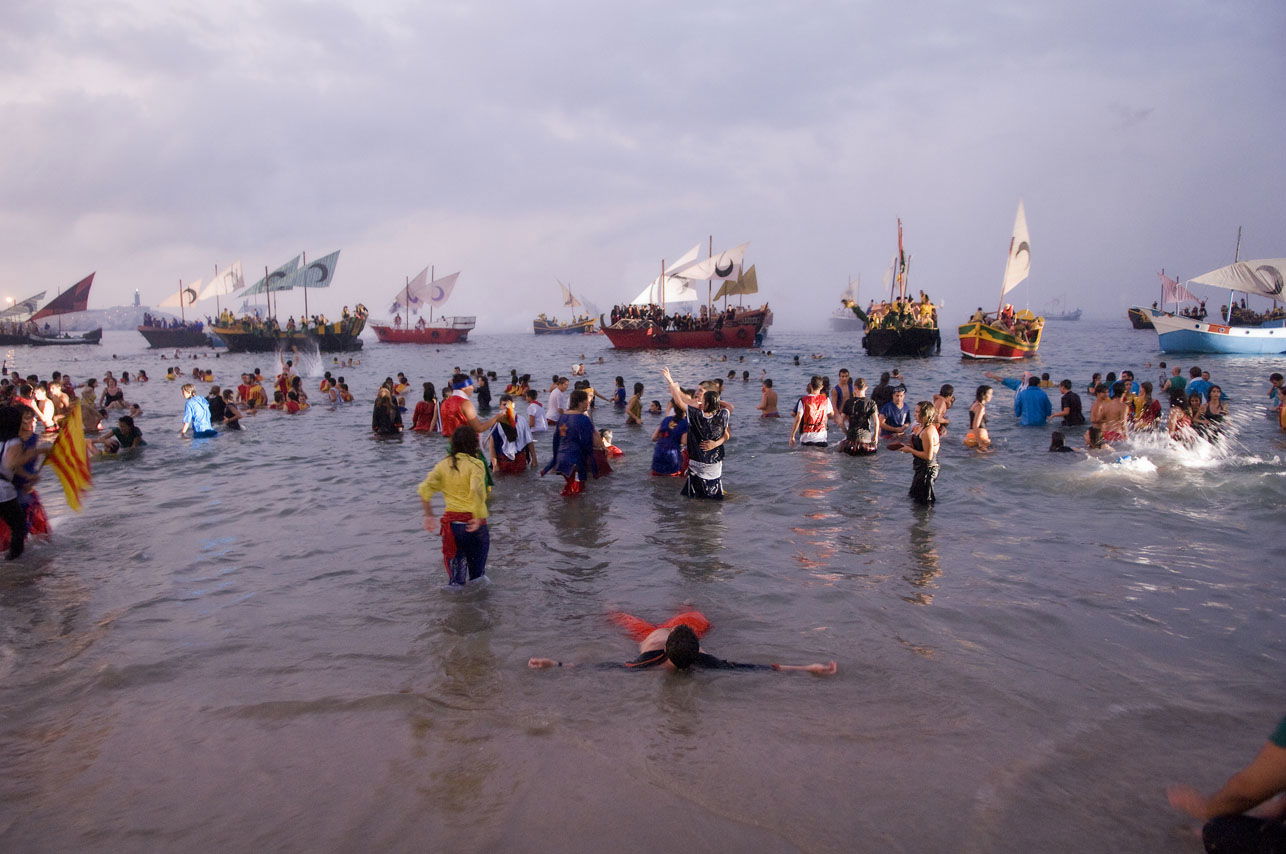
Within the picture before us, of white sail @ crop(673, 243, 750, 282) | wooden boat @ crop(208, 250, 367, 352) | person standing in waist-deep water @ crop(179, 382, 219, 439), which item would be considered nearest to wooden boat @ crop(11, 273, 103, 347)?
wooden boat @ crop(208, 250, 367, 352)

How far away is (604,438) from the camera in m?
12.0

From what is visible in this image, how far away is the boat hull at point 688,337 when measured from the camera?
53156 millimetres

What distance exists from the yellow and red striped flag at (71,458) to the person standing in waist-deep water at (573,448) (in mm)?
5242

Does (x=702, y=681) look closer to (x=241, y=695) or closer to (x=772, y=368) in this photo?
(x=241, y=695)

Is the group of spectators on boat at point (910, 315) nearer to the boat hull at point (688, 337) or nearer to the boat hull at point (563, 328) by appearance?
the boat hull at point (688, 337)

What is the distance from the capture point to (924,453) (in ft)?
28.8

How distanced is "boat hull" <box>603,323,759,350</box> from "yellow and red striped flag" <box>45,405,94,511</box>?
46509 millimetres

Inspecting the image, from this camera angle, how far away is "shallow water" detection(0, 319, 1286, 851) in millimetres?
3434

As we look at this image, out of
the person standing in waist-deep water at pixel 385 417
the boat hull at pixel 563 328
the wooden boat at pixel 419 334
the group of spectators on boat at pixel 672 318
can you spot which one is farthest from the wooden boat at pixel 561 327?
the person standing in waist-deep water at pixel 385 417

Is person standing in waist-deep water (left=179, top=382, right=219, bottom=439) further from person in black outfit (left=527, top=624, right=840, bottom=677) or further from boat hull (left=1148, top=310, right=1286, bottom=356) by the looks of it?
boat hull (left=1148, top=310, right=1286, bottom=356)

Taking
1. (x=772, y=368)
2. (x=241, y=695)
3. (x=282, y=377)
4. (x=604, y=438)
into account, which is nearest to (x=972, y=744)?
(x=241, y=695)

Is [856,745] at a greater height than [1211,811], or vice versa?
[1211,811]

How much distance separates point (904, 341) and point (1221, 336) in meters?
17.6

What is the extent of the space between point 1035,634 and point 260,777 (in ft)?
16.9
